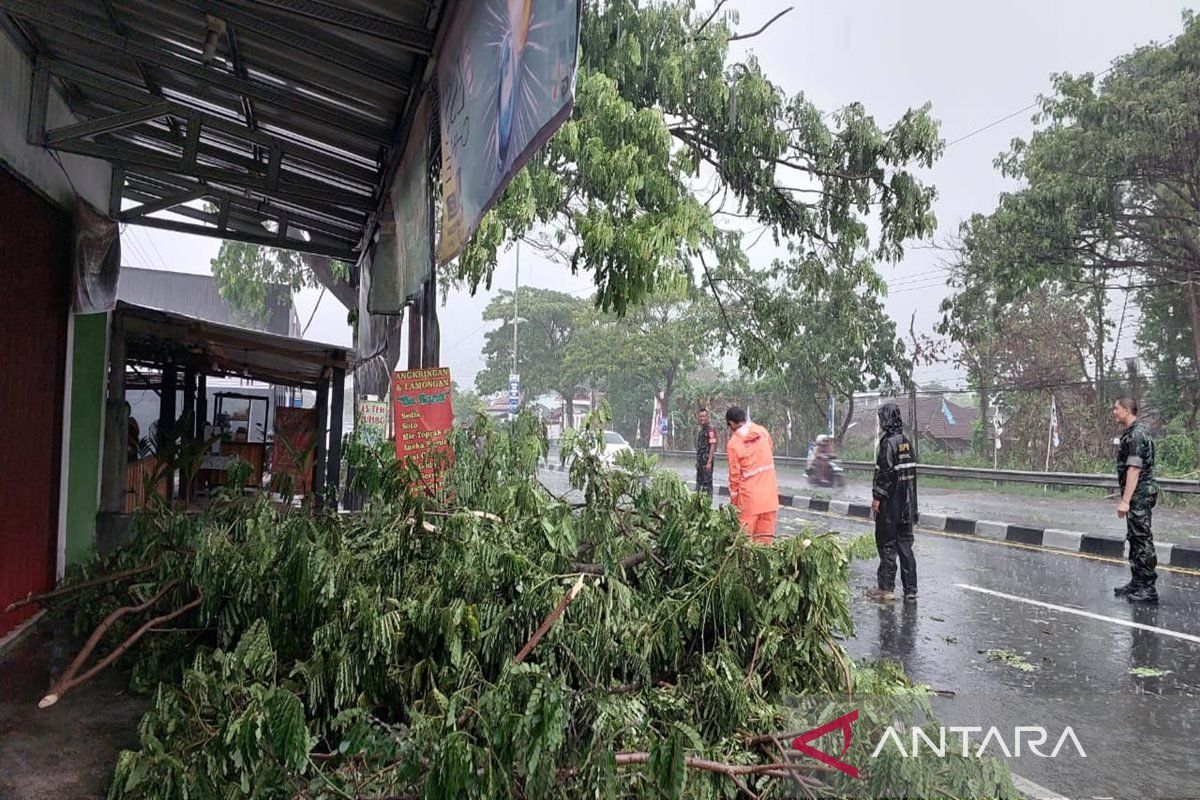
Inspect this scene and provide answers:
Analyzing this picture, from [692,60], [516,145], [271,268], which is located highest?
[692,60]

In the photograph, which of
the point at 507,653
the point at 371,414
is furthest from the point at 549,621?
the point at 371,414

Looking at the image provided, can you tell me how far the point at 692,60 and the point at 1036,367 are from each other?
1489 cm

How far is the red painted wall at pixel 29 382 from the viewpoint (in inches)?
162

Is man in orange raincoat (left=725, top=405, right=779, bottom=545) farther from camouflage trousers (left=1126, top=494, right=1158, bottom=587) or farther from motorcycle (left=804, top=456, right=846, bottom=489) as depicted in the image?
motorcycle (left=804, top=456, right=846, bottom=489)

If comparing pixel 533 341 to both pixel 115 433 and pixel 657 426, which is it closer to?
pixel 657 426

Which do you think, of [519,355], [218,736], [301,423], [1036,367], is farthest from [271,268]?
[519,355]

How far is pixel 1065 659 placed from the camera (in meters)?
4.85

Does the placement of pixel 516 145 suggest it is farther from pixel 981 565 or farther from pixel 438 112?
pixel 981 565

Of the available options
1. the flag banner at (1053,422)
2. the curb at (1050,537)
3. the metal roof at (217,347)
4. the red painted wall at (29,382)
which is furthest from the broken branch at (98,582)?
the flag banner at (1053,422)

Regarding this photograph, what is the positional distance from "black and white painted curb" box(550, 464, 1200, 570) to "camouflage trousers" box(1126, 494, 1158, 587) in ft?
8.69

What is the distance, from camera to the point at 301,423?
9336mm

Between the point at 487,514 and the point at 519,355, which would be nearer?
the point at 487,514

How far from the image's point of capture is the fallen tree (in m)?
2.14

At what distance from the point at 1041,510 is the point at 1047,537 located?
3561 mm
